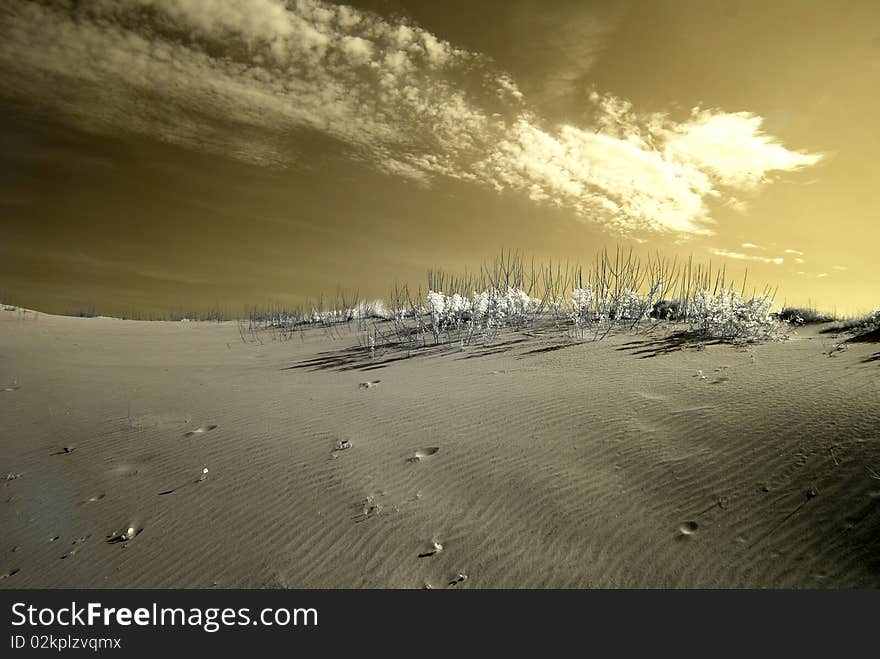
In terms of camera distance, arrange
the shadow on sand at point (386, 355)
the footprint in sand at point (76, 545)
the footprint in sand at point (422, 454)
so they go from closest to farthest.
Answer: the footprint in sand at point (76, 545) < the footprint in sand at point (422, 454) < the shadow on sand at point (386, 355)

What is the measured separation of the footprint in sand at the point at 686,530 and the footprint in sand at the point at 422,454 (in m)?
2.62

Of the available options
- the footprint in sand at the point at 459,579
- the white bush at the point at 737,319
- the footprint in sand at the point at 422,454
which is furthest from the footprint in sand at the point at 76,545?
the white bush at the point at 737,319

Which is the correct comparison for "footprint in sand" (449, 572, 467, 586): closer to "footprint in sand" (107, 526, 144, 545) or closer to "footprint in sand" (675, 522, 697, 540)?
"footprint in sand" (675, 522, 697, 540)

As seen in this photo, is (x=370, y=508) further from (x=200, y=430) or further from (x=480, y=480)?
(x=200, y=430)

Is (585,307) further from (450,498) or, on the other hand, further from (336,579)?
(336,579)

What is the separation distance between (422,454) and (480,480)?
0.92m

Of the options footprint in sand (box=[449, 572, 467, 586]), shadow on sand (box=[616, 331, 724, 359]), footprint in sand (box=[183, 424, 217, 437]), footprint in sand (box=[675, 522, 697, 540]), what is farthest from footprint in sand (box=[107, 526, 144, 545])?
shadow on sand (box=[616, 331, 724, 359])

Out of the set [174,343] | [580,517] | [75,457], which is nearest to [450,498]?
[580,517]

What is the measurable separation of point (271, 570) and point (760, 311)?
10.6m

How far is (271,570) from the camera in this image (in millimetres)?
3877

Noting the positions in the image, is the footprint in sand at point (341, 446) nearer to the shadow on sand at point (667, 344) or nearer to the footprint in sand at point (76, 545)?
the footprint in sand at point (76, 545)

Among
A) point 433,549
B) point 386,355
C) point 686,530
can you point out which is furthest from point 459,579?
point 386,355

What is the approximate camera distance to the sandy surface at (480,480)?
3.74 m
